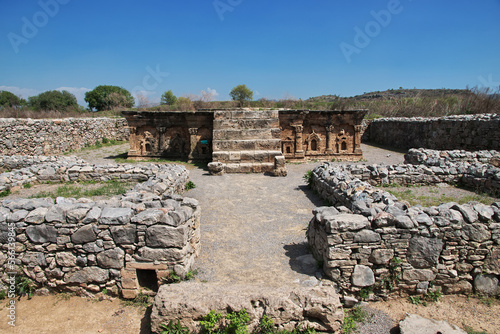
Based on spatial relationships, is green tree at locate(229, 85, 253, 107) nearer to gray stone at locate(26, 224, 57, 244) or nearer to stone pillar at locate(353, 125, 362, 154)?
stone pillar at locate(353, 125, 362, 154)

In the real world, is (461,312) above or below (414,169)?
below

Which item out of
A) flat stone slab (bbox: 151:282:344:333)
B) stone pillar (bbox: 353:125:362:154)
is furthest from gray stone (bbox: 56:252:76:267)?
stone pillar (bbox: 353:125:362:154)

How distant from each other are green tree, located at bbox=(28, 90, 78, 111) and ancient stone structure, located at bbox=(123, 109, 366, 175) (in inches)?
938

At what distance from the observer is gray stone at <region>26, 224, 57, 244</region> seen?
3914 mm

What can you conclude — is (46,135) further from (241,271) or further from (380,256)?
(380,256)

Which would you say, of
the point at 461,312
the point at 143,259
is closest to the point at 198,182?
the point at 143,259

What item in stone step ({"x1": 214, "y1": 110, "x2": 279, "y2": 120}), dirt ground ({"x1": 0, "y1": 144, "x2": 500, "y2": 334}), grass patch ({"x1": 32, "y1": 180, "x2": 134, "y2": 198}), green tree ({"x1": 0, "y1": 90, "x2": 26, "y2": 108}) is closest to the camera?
Answer: dirt ground ({"x1": 0, "y1": 144, "x2": 500, "y2": 334})

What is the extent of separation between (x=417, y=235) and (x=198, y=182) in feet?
22.6

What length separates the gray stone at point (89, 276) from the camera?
394cm

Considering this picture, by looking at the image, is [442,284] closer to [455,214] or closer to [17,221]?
[455,214]

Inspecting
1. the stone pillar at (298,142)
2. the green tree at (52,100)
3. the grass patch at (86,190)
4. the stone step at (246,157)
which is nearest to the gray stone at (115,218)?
the grass patch at (86,190)

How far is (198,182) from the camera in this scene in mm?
9656

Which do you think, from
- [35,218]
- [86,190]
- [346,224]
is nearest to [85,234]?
[35,218]

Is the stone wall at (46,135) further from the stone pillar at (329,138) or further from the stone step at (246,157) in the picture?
the stone pillar at (329,138)
